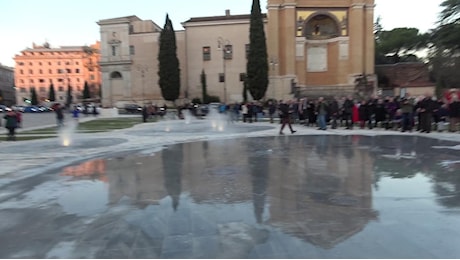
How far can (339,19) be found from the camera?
6078cm

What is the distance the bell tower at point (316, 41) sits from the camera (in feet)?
197

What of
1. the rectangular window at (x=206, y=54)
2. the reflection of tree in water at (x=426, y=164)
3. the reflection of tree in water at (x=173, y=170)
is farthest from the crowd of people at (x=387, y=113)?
the rectangular window at (x=206, y=54)

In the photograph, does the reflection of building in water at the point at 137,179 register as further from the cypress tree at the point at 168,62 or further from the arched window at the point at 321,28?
the cypress tree at the point at 168,62

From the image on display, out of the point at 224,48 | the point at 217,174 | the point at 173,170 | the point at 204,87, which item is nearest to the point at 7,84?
the point at 204,87

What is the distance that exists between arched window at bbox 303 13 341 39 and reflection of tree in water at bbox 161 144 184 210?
49128 millimetres

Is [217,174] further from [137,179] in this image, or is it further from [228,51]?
[228,51]

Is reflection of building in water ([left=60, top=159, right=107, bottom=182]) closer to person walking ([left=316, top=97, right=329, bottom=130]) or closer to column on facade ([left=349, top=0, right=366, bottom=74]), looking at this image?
person walking ([left=316, top=97, right=329, bottom=130])

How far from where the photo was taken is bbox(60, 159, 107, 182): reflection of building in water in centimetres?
1084

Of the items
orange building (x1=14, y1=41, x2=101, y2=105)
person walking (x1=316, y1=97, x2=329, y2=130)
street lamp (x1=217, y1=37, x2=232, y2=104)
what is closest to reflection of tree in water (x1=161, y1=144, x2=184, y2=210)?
person walking (x1=316, y1=97, x2=329, y2=130)

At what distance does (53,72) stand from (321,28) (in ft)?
350

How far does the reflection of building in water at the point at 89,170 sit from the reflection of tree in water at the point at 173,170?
154 cm

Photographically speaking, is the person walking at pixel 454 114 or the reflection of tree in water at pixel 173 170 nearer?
the reflection of tree in water at pixel 173 170

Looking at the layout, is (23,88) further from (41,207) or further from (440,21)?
(41,207)

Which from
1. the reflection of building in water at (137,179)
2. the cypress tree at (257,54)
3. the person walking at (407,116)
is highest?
the cypress tree at (257,54)
